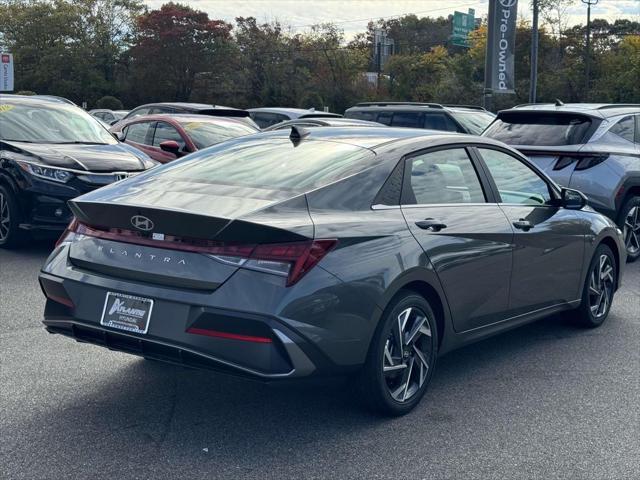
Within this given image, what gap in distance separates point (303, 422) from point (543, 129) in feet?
20.6

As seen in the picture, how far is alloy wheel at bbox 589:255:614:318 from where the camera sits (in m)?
6.81

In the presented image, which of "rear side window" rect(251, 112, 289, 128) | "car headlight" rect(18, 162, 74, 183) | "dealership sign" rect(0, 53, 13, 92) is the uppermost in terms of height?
"dealership sign" rect(0, 53, 13, 92)

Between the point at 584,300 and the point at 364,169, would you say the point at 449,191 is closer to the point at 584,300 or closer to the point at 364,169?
the point at 364,169

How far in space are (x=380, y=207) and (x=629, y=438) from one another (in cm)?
179

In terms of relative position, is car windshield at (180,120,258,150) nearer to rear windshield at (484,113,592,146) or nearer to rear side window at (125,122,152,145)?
rear side window at (125,122,152,145)

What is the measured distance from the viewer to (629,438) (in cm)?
453

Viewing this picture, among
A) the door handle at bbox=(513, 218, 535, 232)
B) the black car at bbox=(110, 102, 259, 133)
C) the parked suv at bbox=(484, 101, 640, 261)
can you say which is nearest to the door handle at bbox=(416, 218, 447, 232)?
the door handle at bbox=(513, 218, 535, 232)

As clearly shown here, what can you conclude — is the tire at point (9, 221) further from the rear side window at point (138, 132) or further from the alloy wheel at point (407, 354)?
the alloy wheel at point (407, 354)

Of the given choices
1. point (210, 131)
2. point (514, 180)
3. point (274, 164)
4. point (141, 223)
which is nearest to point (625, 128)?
point (514, 180)

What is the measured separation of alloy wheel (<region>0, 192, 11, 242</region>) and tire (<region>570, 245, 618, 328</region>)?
6070 mm

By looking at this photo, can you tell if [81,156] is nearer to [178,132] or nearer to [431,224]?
[178,132]

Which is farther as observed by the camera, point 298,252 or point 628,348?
point 628,348

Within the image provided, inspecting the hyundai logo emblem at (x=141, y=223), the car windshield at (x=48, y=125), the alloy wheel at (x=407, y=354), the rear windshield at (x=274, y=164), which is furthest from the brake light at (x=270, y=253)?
the car windshield at (x=48, y=125)

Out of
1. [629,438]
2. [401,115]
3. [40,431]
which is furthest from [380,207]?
[401,115]
